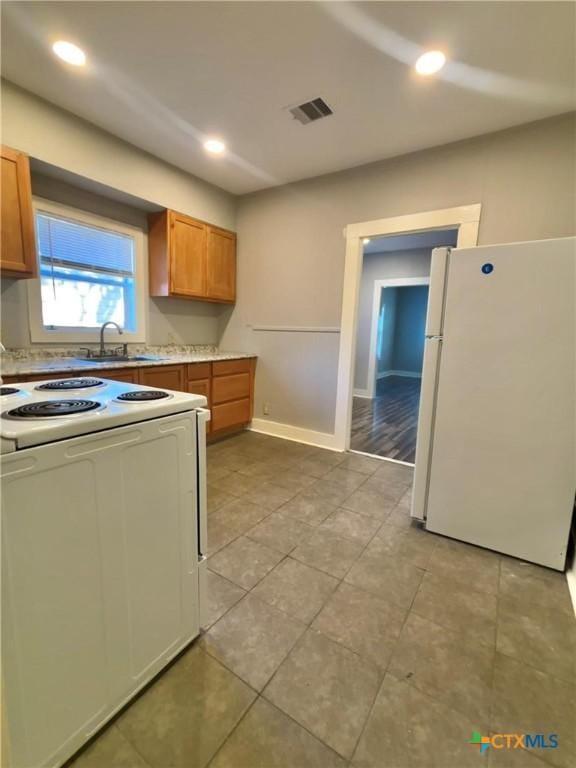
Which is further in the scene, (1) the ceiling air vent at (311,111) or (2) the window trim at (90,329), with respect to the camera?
(2) the window trim at (90,329)

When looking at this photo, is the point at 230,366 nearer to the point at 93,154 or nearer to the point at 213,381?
the point at 213,381

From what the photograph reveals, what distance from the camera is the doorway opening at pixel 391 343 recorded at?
3.99 metres

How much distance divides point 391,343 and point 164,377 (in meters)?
7.41

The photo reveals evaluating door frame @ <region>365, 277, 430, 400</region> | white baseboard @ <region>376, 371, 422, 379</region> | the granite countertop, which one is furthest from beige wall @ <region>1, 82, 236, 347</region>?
white baseboard @ <region>376, 371, 422, 379</region>

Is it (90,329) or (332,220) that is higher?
(332,220)

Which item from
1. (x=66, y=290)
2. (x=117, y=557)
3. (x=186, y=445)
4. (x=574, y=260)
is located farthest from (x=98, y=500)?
(x=66, y=290)

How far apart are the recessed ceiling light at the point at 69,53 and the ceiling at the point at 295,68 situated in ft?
0.13

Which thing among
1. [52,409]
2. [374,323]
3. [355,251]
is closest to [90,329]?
[52,409]

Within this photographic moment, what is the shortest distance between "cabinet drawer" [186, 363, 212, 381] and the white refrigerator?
6.66ft

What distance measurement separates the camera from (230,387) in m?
3.61

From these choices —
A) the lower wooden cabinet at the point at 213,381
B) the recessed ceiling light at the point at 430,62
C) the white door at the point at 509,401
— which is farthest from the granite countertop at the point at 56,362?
the recessed ceiling light at the point at 430,62

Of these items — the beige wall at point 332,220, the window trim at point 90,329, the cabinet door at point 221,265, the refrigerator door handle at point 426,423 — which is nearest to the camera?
the refrigerator door handle at point 426,423

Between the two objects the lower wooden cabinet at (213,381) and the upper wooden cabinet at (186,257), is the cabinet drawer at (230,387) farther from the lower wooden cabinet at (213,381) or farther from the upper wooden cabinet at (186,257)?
the upper wooden cabinet at (186,257)

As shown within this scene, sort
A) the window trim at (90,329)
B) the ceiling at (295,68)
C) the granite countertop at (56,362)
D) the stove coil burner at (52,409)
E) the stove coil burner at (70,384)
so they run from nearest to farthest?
1. the stove coil burner at (52,409)
2. the stove coil burner at (70,384)
3. the ceiling at (295,68)
4. the granite countertop at (56,362)
5. the window trim at (90,329)
